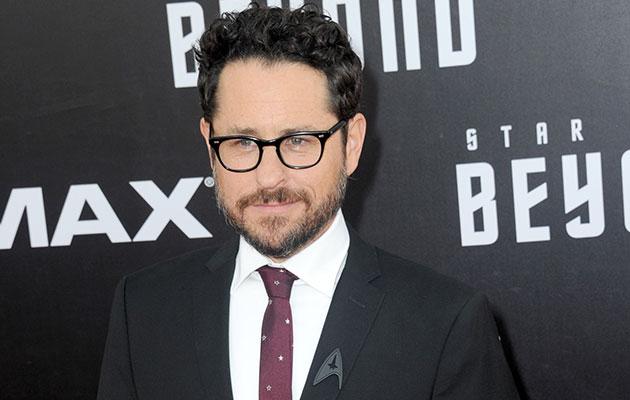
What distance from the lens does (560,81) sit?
6.33 feet

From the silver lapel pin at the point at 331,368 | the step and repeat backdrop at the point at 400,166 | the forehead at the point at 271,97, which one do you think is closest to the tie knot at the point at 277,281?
the silver lapel pin at the point at 331,368

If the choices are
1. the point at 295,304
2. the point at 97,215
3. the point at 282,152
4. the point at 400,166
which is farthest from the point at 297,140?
the point at 97,215

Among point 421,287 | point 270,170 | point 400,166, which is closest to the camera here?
point 270,170

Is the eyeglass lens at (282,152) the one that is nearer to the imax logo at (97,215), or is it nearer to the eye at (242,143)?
the eye at (242,143)

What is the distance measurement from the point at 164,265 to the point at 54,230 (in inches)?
31.4

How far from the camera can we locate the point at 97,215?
6.91 ft

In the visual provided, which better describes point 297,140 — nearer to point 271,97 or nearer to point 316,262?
point 271,97

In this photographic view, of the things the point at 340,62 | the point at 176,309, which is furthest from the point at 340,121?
the point at 176,309

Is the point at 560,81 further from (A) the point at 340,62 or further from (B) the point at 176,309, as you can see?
(B) the point at 176,309

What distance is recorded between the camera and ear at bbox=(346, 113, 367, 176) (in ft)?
4.35

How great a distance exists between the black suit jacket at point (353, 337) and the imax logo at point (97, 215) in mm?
690

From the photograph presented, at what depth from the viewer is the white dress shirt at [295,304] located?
49.7 inches

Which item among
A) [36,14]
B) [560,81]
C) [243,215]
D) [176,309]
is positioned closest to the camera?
[243,215]

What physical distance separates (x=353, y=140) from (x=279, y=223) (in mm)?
205
